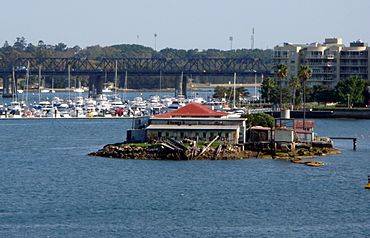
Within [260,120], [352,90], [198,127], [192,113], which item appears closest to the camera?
[198,127]

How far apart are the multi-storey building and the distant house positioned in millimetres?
70798

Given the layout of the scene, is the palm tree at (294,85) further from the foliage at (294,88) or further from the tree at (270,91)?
the tree at (270,91)

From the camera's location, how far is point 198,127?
79.4 meters

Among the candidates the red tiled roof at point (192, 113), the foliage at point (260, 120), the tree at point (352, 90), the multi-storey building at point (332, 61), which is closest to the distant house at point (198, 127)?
the red tiled roof at point (192, 113)

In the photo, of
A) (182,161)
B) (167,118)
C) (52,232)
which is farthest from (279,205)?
A: (167,118)

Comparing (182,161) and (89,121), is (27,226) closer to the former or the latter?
(182,161)

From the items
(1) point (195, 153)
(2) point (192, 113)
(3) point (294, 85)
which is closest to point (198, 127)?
(2) point (192, 113)

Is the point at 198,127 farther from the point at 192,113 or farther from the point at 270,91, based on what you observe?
the point at 270,91

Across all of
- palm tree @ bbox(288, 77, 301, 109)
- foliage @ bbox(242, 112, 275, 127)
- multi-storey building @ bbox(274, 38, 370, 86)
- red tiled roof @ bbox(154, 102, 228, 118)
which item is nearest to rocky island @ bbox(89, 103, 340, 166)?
red tiled roof @ bbox(154, 102, 228, 118)

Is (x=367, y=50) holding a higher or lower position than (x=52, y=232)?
higher

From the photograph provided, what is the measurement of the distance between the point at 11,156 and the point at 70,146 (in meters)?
8.71

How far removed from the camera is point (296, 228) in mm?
48750

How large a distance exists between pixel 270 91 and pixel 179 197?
279 feet

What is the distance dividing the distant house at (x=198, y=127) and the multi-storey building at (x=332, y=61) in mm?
70798
